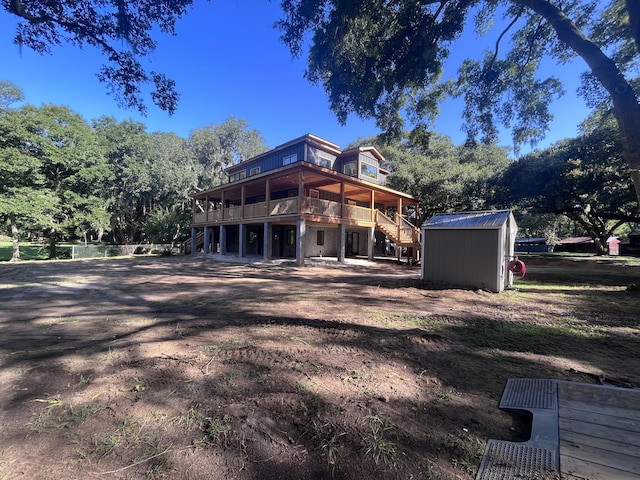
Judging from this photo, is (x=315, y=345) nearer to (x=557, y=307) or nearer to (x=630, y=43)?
(x=557, y=307)

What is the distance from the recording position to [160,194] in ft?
104

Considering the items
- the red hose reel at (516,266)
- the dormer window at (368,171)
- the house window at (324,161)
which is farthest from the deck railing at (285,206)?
the red hose reel at (516,266)

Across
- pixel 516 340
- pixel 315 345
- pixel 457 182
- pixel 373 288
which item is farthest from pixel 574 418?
pixel 457 182

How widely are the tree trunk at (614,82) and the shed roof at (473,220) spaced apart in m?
3.47

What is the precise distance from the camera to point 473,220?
9719mm

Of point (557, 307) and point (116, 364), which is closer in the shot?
point (116, 364)

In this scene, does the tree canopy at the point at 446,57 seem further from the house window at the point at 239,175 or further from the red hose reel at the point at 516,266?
the house window at the point at 239,175

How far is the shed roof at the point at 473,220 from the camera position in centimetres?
914

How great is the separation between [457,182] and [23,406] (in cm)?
2780

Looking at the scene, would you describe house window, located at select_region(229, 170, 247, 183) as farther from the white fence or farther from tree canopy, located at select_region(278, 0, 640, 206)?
tree canopy, located at select_region(278, 0, 640, 206)

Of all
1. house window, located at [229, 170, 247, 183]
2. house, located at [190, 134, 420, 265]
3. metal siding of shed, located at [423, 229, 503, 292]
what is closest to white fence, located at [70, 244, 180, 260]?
house, located at [190, 134, 420, 265]

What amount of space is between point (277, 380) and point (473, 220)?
882 centimetres

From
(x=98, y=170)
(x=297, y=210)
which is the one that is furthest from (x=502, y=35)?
(x=98, y=170)

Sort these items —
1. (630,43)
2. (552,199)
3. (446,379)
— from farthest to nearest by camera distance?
1. (552,199)
2. (630,43)
3. (446,379)
